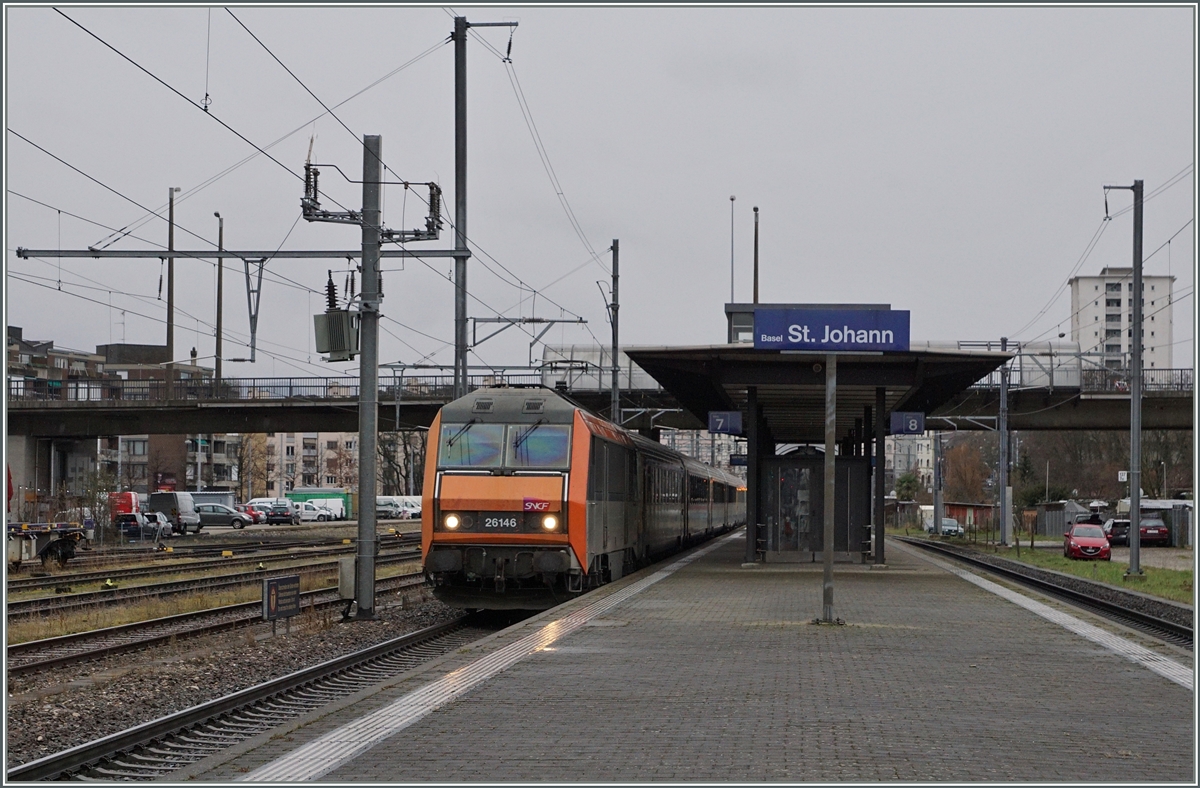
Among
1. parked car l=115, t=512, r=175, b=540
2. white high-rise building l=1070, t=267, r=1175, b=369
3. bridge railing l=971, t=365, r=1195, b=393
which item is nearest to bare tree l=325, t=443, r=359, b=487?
parked car l=115, t=512, r=175, b=540

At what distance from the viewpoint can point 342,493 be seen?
88.1 meters

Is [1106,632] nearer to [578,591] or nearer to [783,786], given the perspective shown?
[578,591]

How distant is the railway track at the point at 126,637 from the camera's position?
47.2 ft

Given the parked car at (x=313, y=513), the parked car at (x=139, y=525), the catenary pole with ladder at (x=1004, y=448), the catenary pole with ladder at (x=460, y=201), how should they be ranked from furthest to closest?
the parked car at (x=313, y=513) < the parked car at (x=139, y=525) < the catenary pole with ladder at (x=1004, y=448) < the catenary pole with ladder at (x=460, y=201)

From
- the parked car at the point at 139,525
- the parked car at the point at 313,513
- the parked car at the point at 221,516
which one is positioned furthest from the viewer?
the parked car at the point at 313,513

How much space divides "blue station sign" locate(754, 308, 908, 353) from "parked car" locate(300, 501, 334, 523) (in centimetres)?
6661

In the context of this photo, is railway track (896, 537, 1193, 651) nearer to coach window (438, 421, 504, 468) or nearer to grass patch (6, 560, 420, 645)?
coach window (438, 421, 504, 468)

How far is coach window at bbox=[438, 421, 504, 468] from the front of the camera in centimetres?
1891

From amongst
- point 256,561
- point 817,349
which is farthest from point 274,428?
point 817,349

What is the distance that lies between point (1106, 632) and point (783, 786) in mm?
9969

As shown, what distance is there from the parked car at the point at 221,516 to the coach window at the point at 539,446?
50.8m

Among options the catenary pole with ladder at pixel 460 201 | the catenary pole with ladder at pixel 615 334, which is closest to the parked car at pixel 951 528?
the catenary pole with ladder at pixel 615 334

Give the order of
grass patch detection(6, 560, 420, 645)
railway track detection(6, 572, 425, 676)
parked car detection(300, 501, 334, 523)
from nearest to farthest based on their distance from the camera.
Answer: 1. railway track detection(6, 572, 425, 676)
2. grass patch detection(6, 560, 420, 645)
3. parked car detection(300, 501, 334, 523)

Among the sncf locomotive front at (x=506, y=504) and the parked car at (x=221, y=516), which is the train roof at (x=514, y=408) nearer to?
the sncf locomotive front at (x=506, y=504)
